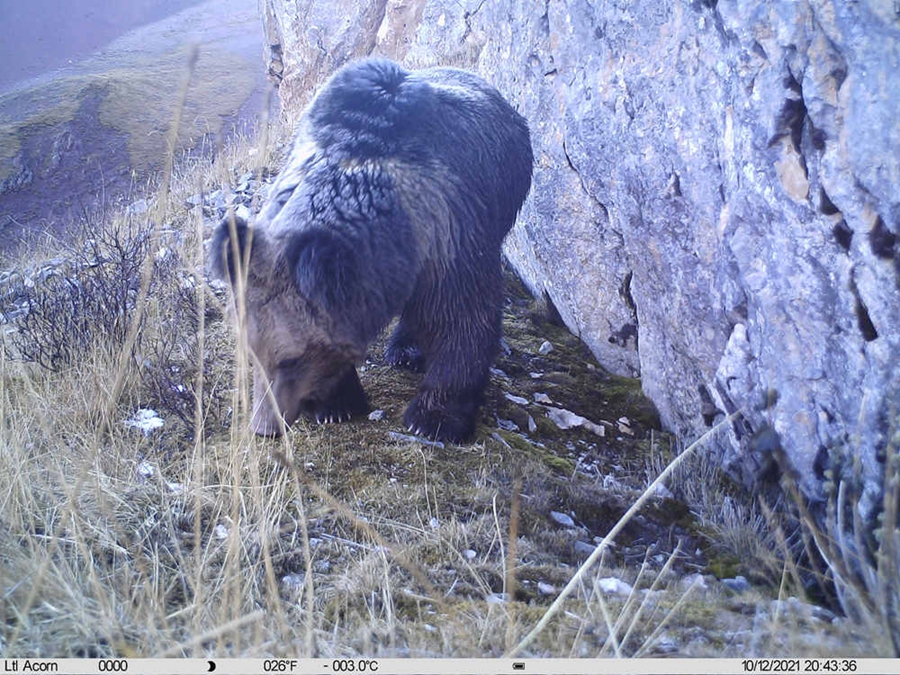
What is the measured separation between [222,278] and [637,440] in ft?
7.83

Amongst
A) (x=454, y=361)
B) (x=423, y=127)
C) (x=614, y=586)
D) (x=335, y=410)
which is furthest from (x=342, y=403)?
(x=614, y=586)

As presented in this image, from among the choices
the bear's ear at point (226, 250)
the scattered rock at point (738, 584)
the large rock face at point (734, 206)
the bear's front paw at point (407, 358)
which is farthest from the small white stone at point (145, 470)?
the large rock face at point (734, 206)

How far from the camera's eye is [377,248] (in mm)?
3211

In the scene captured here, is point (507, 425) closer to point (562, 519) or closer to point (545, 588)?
point (562, 519)

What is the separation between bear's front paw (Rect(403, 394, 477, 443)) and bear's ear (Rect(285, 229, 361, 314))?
2.76 ft

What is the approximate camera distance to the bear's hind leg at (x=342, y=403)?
11.7ft

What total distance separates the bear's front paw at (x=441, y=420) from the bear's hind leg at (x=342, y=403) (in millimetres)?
262

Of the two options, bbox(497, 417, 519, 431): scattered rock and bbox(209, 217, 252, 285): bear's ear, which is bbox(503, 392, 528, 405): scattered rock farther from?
bbox(209, 217, 252, 285): bear's ear

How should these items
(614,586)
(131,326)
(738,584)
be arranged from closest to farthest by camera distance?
1. (614,586)
2. (738,584)
3. (131,326)

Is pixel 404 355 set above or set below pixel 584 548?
above

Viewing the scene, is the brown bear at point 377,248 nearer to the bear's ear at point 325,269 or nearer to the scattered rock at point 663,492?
the bear's ear at point 325,269

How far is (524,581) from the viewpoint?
261 cm

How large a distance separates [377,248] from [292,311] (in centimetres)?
47

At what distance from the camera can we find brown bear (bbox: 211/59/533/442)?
10.4ft
